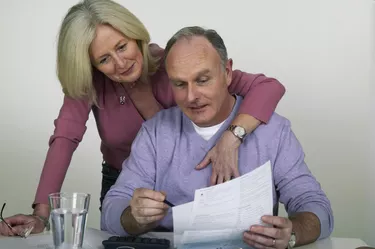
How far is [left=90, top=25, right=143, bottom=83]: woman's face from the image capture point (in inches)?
69.4

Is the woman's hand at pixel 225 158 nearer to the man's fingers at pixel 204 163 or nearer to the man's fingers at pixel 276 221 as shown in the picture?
the man's fingers at pixel 204 163

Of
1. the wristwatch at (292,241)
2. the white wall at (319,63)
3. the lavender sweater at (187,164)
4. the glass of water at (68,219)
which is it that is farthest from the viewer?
the white wall at (319,63)

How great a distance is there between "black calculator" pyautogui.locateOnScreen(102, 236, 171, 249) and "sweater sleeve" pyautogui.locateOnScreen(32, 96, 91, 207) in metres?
0.54

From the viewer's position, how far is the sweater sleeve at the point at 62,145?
184 cm

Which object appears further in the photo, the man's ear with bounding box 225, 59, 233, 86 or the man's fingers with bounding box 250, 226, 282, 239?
the man's ear with bounding box 225, 59, 233, 86

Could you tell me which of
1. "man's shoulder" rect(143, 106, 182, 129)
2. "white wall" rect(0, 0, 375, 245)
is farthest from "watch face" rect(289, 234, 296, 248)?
"white wall" rect(0, 0, 375, 245)

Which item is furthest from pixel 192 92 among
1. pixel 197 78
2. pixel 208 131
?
pixel 208 131

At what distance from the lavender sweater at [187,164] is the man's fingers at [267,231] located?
27 centimetres

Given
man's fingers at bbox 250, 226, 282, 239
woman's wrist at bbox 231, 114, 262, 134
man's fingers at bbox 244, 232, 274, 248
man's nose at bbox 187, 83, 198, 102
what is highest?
man's nose at bbox 187, 83, 198, 102

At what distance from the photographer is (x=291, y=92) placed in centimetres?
300

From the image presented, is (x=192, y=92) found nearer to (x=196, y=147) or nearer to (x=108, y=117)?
(x=196, y=147)

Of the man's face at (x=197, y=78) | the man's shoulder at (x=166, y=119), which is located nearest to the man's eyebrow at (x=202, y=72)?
the man's face at (x=197, y=78)

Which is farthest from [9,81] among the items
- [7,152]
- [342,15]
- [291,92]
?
[342,15]

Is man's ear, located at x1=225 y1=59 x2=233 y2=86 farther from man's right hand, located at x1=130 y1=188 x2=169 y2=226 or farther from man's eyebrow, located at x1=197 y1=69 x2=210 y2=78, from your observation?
man's right hand, located at x1=130 y1=188 x2=169 y2=226
